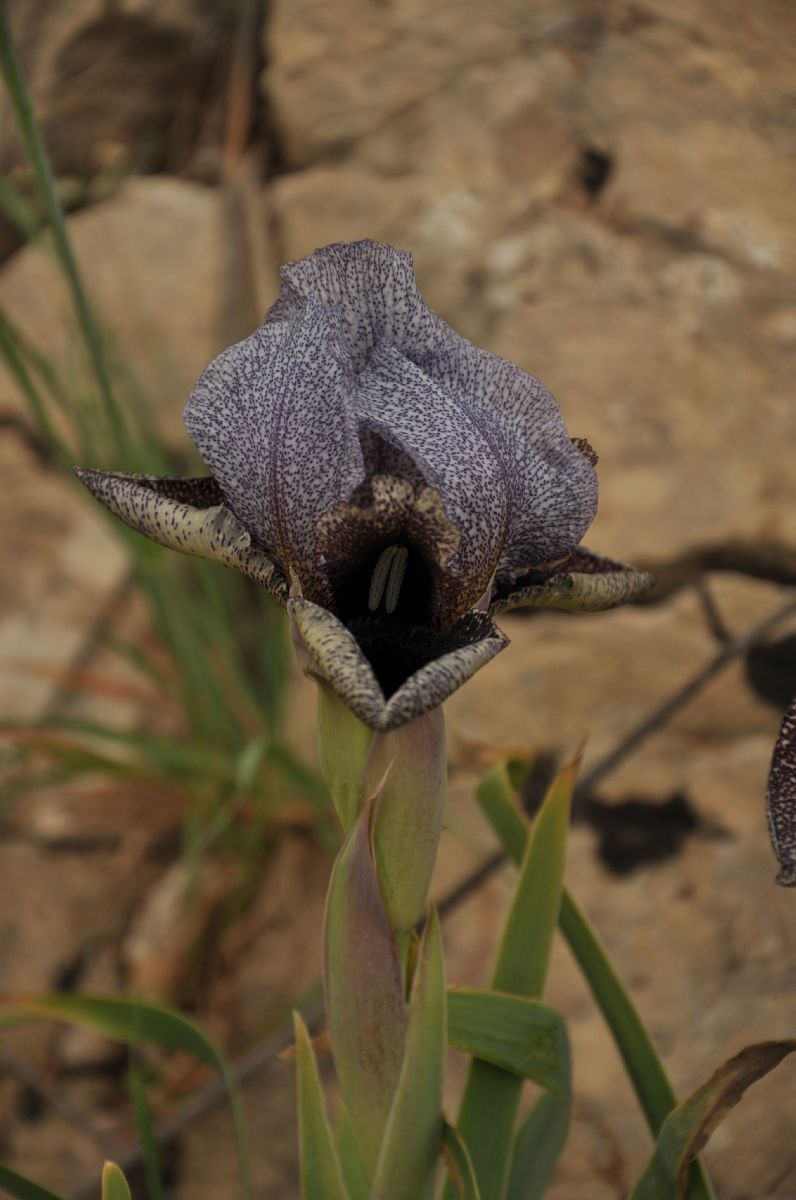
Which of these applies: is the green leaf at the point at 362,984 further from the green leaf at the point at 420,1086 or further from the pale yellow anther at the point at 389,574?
the pale yellow anther at the point at 389,574

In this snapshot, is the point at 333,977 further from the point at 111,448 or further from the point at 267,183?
the point at 267,183

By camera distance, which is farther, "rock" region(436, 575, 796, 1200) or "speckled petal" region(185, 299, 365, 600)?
"rock" region(436, 575, 796, 1200)

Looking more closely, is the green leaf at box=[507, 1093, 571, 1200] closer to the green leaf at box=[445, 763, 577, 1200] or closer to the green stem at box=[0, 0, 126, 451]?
the green leaf at box=[445, 763, 577, 1200]

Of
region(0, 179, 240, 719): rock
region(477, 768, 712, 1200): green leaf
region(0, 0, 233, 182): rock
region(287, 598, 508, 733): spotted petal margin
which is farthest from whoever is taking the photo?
region(0, 0, 233, 182): rock

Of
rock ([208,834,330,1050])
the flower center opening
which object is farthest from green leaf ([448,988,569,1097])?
rock ([208,834,330,1050])

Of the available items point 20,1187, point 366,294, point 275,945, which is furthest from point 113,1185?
point 275,945

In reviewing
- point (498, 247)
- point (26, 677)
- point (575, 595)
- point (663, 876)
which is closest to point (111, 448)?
point (26, 677)

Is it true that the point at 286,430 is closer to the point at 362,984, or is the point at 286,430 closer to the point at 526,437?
the point at 526,437
